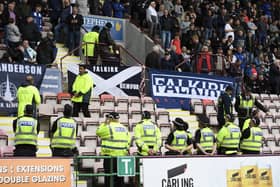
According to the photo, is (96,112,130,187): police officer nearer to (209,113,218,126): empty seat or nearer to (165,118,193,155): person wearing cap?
(165,118,193,155): person wearing cap

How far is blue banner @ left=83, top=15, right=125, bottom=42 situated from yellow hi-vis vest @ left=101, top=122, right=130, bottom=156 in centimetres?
970

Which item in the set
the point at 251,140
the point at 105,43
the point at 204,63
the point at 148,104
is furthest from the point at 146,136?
the point at 204,63

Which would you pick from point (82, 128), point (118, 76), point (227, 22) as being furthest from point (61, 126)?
point (227, 22)

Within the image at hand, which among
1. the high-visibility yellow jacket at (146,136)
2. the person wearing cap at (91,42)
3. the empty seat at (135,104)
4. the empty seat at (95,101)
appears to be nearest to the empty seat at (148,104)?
the empty seat at (135,104)

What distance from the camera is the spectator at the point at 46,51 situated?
763 inches

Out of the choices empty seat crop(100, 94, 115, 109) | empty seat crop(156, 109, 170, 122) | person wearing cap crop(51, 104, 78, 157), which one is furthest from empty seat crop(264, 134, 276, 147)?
person wearing cap crop(51, 104, 78, 157)

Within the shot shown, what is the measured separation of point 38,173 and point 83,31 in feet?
35.8

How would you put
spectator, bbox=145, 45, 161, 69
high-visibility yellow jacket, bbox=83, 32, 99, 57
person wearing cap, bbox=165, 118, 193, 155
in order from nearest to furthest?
person wearing cap, bbox=165, 118, 193, 155
high-visibility yellow jacket, bbox=83, 32, 99, 57
spectator, bbox=145, 45, 161, 69

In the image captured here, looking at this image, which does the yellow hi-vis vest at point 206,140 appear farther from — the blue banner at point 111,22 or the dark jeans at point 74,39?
the blue banner at point 111,22

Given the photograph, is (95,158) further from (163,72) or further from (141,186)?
(163,72)

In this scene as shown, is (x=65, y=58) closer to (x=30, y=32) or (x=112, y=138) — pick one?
(x=30, y=32)

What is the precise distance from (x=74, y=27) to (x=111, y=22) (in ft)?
12.2

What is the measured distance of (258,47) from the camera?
89.6 ft

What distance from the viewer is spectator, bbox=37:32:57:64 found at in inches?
763
